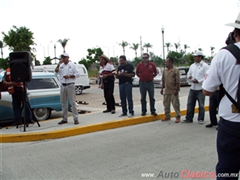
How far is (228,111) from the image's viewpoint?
2.61 metres

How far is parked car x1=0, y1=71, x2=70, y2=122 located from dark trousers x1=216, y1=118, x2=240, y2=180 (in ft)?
23.6

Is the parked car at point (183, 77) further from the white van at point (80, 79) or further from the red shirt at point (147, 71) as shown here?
the red shirt at point (147, 71)

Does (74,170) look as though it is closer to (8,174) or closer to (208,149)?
(8,174)

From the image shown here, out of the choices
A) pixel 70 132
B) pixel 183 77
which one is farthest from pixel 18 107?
pixel 183 77

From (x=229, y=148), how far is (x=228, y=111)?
1.05 feet

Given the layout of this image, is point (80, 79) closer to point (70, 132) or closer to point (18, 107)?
point (18, 107)

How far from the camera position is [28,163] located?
5.20 metres

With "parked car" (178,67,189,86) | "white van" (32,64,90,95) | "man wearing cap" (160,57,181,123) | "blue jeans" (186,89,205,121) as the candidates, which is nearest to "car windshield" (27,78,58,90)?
"man wearing cap" (160,57,181,123)

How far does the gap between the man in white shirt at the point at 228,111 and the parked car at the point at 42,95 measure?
7.16 metres

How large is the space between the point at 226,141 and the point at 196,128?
195 inches

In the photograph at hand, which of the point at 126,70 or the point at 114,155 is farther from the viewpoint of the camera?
the point at 126,70

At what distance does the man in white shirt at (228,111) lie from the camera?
8.39 feet

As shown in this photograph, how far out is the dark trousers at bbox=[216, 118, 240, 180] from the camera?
2566 mm

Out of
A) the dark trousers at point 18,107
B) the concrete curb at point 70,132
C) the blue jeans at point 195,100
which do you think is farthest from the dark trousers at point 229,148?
the dark trousers at point 18,107
